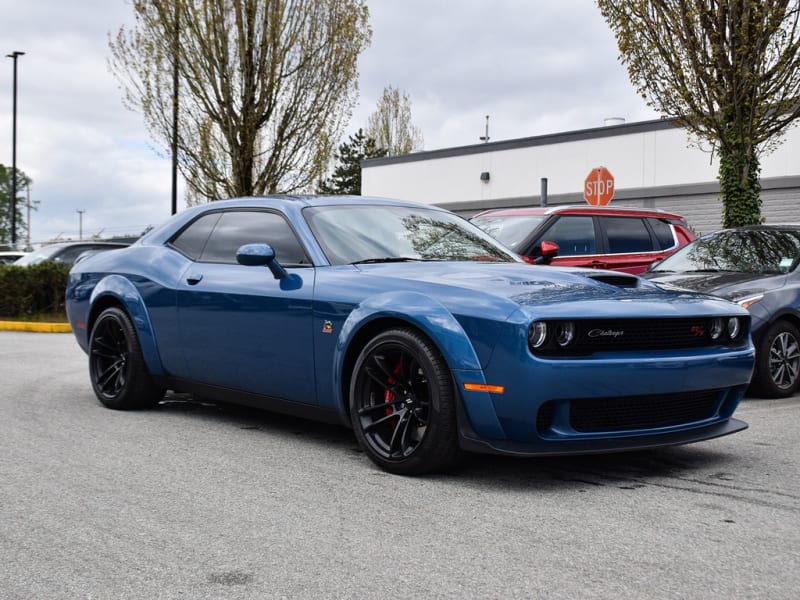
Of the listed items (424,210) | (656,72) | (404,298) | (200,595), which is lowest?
(200,595)

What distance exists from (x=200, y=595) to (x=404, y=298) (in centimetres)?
199

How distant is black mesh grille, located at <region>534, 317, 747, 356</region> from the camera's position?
14.3 feet

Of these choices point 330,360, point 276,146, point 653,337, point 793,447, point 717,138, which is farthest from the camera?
point 276,146

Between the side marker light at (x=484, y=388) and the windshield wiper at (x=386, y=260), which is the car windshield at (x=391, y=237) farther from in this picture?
the side marker light at (x=484, y=388)

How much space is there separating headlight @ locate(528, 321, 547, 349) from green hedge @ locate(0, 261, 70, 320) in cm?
1339

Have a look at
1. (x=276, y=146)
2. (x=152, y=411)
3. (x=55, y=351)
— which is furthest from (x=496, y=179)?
(x=152, y=411)

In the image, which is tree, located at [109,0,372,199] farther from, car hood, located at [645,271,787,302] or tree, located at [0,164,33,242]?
tree, located at [0,164,33,242]

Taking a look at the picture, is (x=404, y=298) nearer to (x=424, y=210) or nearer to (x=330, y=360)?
(x=330, y=360)

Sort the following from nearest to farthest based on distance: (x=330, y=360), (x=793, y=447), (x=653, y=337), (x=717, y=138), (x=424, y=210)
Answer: (x=653, y=337)
(x=330, y=360)
(x=793, y=447)
(x=424, y=210)
(x=717, y=138)

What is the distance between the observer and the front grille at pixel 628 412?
4.38 meters

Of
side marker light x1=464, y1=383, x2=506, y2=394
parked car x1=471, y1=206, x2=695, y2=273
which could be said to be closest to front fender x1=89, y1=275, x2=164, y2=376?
side marker light x1=464, y1=383, x2=506, y2=394

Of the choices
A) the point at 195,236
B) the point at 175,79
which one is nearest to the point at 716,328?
the point at 195,236

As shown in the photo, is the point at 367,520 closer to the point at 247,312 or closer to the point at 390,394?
the point at 390,394

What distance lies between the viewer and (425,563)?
338 cm
